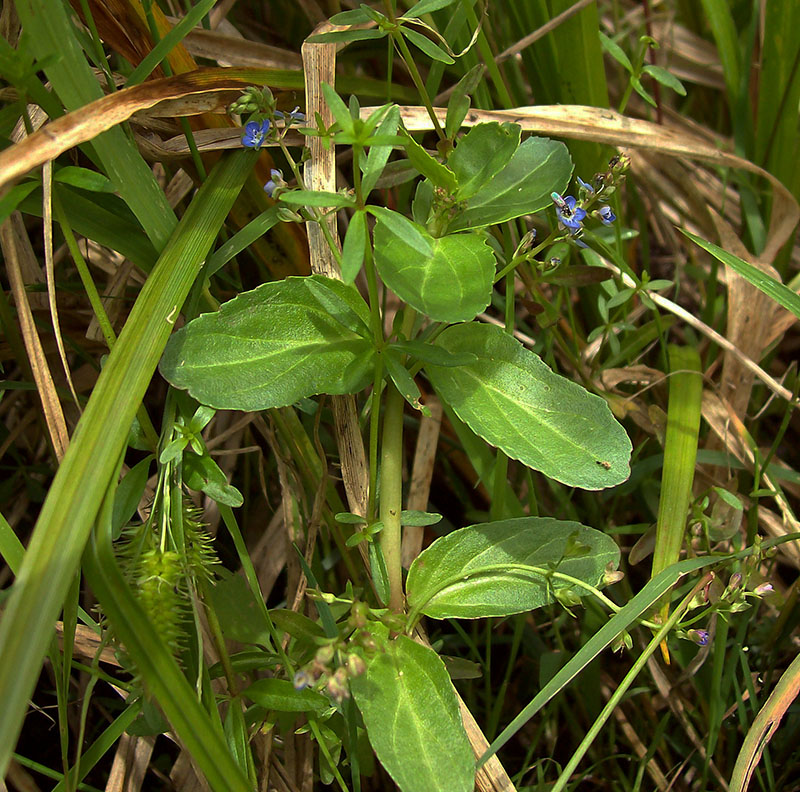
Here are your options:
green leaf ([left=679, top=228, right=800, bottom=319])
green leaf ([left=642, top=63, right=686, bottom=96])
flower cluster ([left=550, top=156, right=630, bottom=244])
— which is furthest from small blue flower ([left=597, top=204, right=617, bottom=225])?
green leaf ([left=642, top=63, right=686, bottom=96])

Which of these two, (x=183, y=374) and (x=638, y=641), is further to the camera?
(x=638, y=641)

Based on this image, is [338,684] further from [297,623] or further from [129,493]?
[129,493]

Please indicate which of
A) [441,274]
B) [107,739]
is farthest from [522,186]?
[107,739]

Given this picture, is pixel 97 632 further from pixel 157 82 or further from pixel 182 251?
pixel 157 82

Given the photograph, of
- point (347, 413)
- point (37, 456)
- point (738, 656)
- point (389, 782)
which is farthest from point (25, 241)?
point (738, 656)

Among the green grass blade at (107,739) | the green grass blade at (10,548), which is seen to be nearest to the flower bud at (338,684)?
the green grass blade at (107,739)

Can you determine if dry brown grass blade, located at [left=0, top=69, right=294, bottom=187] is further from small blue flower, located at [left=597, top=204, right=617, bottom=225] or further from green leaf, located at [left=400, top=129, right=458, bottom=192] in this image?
small blue flower, located at [left=597, top=204, right=617, bottom=225]
